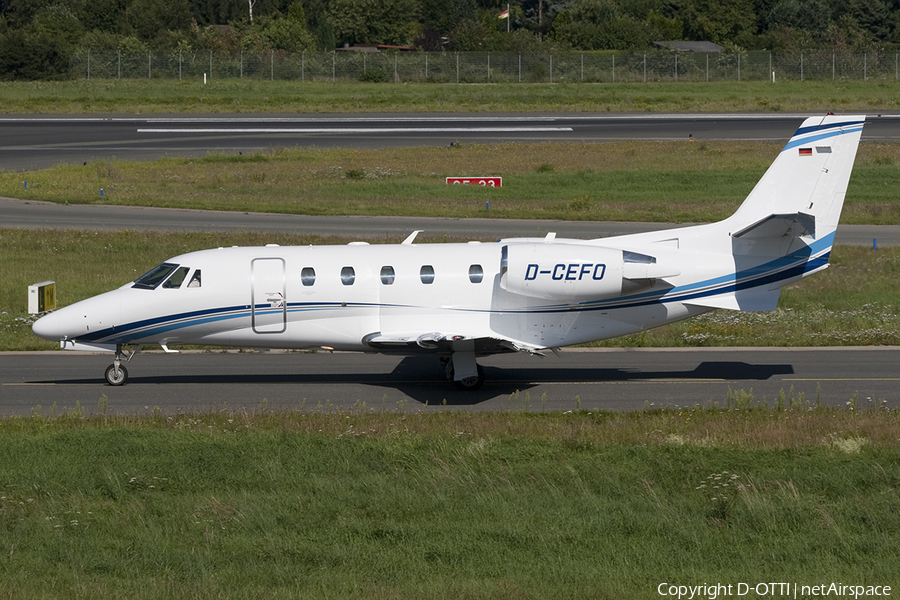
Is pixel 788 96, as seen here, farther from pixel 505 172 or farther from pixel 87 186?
pixel 87 186

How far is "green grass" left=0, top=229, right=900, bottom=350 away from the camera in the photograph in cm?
2588

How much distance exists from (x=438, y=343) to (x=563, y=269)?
2.96 meters

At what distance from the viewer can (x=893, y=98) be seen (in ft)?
267

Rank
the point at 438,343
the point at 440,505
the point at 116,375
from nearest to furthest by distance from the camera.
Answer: the point at 440,505, the point at 438,343, the point at 116,375

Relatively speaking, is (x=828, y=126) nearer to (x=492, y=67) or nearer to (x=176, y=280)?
(x=176, y=280)

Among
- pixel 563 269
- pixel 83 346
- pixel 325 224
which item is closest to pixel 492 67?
pixel 325 224

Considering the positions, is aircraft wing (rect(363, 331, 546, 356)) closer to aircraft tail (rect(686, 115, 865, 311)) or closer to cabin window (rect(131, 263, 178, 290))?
aircraft tail (rect(686, 115, 865, 311))

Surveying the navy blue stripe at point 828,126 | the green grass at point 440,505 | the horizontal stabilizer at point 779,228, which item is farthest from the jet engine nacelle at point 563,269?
the navy blue stripe at point 828,126

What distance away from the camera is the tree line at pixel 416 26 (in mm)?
108250

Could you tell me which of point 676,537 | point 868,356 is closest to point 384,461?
point 676,537

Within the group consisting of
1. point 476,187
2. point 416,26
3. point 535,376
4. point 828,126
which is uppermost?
point 416,26

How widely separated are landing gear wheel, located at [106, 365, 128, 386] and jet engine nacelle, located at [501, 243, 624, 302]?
8606mm

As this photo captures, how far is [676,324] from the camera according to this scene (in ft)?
90.5

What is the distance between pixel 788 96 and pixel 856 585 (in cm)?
7910
